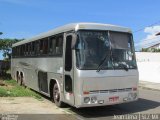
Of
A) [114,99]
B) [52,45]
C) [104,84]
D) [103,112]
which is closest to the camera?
[104,84]

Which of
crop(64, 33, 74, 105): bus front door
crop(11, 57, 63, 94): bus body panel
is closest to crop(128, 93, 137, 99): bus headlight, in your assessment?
crop(64, 33, 74, 105): bus front door

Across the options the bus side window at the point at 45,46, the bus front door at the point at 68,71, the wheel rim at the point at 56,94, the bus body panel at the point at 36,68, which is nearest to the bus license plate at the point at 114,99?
the bus front door at the point at 68,71

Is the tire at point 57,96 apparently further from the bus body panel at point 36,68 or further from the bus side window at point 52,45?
the bus side window at point 52,45

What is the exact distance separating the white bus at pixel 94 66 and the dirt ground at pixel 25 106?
19.9 inches

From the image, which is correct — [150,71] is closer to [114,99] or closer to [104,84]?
[114,99]

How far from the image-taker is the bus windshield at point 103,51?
1117cm

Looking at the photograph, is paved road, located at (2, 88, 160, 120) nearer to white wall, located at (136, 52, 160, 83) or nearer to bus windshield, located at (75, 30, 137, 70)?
bus windshield, located at (75, 30, 137, 70)

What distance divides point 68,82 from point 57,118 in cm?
148

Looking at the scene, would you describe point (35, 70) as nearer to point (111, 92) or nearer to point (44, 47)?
point (44, 47)

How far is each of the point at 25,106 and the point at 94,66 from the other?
352 centimetres

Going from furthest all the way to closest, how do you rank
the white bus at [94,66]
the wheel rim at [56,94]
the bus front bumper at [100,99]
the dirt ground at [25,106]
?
the wheel rim at [56,94], the dirt ground at [25,106], the white bus at [94,66], the bus front bumper at [100,99]

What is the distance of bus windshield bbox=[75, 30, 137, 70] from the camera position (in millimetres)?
11172

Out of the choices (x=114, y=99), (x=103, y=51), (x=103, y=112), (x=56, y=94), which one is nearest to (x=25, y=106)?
(x=56, y=94)

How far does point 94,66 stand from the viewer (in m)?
11.2
